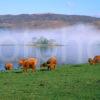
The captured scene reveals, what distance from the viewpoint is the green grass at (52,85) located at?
2077cm

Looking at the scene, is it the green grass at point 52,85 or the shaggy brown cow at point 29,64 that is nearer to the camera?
the green grass at point 52,85

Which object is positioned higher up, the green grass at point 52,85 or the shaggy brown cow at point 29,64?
the shaggy brown cow at point 29,64

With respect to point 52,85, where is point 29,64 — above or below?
above

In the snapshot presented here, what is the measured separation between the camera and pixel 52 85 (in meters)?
23.8

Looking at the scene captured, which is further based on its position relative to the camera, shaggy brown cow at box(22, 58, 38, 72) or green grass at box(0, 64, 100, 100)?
shaggy brown cow at box(22, 58, 38, 72)

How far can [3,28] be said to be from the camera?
193125 mm

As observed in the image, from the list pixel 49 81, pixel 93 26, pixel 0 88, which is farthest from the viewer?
pixel 93 26

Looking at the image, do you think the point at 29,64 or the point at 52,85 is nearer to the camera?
the point at 52,85

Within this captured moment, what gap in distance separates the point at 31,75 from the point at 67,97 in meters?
8.29

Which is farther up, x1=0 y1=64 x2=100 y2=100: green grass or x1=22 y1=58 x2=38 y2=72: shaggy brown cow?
x1=22 y1=58 x2=38 y2=72: shaggy brown cow

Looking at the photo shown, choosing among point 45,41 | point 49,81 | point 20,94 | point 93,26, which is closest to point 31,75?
point 49,81

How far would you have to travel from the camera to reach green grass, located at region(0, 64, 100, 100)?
2077 centimetres

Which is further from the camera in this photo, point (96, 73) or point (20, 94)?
point (96, 73)

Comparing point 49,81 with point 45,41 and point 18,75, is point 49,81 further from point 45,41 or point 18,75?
point 45,41
